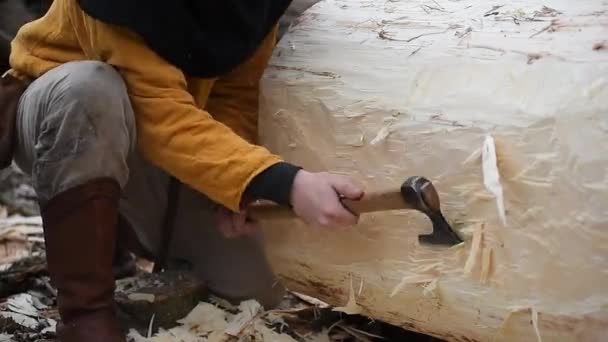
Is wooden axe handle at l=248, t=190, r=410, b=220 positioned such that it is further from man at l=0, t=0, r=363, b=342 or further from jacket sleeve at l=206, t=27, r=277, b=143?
jacket sleeve at l=206, t=27, r=277, b=143

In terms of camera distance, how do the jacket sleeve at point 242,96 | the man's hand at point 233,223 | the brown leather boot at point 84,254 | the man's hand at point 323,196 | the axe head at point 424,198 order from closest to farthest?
the axe head at point 424,198
the man's hand at point 323,196
the brown leather boot at point 84,254
the man's hand at point 233,223
the jacket sleeve at point 242,96

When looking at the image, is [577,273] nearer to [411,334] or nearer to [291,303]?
[411,334]

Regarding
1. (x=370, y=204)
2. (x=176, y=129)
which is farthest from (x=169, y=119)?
(x=370, y=204)

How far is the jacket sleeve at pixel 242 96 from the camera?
1.60m

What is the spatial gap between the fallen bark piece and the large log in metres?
0.21

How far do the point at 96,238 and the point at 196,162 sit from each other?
21 centimetres

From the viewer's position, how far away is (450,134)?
1.26 m

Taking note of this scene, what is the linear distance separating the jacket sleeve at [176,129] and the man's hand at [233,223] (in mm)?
143

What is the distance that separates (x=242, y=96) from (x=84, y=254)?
1.42 ft

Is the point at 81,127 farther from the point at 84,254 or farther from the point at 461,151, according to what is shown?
the point at 461,151

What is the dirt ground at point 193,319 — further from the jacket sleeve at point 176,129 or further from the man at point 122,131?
the jacket sleeve at point 176,129

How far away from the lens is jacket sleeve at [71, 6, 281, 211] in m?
1.32

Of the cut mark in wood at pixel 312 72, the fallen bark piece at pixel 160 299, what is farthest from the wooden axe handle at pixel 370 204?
the fallen bark piece at pixel 160 299

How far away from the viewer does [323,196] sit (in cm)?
127
